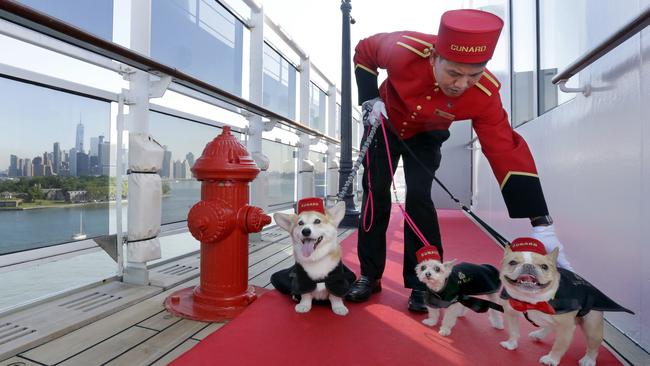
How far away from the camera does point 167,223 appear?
2168mm

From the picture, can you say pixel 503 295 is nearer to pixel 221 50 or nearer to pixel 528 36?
pixel 528 36

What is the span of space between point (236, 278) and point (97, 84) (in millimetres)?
1073

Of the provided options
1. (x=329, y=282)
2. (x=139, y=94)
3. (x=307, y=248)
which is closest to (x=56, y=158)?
(x=139, y=94)

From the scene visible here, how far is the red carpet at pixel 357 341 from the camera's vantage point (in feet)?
3.37

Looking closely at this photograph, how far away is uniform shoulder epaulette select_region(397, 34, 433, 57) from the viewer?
1306mm

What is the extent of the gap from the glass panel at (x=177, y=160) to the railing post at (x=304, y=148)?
1.52 m

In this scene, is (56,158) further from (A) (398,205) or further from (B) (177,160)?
(A) (398,205)

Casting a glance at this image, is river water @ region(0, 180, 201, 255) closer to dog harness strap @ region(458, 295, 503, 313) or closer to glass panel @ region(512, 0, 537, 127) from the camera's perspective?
dog harness strap @ region(458, 295, 503, 313)

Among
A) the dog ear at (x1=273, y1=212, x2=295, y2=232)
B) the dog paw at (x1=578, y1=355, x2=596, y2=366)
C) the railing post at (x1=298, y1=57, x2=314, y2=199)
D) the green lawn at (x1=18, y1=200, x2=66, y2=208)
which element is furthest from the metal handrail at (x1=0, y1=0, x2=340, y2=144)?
the railing post at (x1=298, y1=57, x2=314, y2=199)

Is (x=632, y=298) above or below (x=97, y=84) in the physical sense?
below

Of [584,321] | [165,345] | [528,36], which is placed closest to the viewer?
[584,321]

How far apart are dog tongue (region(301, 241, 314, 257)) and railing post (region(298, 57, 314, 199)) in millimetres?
2531

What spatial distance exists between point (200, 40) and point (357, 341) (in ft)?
7.75

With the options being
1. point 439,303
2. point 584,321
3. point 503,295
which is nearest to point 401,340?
point 439,303
